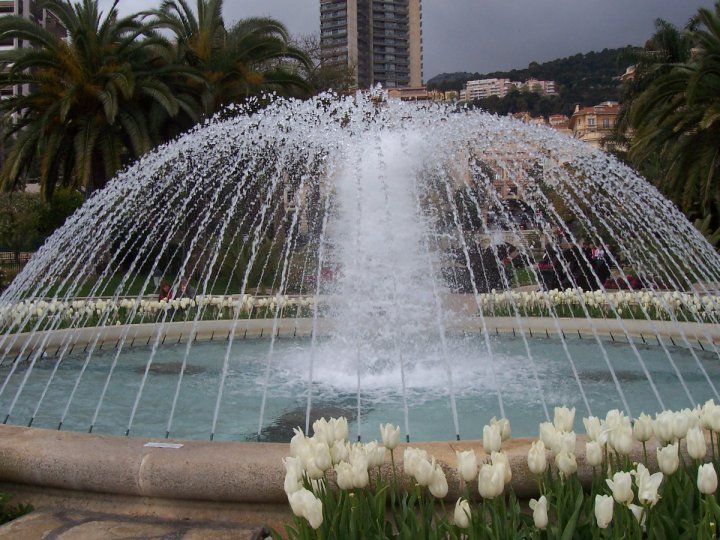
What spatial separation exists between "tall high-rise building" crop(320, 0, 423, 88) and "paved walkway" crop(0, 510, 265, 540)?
101m

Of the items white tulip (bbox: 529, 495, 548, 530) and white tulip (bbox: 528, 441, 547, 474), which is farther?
white tulip (bbox: 528, 441, 547, 474)

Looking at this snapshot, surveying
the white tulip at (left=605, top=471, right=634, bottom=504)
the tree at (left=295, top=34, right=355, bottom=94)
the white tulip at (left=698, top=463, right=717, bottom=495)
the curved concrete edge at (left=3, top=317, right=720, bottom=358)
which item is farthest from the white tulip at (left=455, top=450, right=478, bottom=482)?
the tree at (left=295, top=34, right=355, bottom=94)

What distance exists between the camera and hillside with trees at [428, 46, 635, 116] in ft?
368

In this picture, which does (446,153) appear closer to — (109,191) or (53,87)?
(109,191)

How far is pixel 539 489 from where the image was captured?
2.68 m

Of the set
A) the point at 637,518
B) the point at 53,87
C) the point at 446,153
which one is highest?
the point at 53,87

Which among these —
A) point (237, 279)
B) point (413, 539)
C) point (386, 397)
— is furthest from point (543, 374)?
point (237, 279)

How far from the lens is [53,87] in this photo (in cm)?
2111

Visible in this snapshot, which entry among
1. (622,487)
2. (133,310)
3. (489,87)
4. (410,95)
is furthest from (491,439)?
(489,87)

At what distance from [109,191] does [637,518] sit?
934 cm

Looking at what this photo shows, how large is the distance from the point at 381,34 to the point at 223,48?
92.1 meters

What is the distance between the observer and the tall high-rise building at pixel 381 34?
102188 millimetres

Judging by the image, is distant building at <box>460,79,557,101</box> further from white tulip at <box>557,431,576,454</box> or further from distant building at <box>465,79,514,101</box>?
white tulip at <box>557,431,576,454</box>

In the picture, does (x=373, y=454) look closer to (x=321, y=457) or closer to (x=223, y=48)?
(x=321, y=457)
